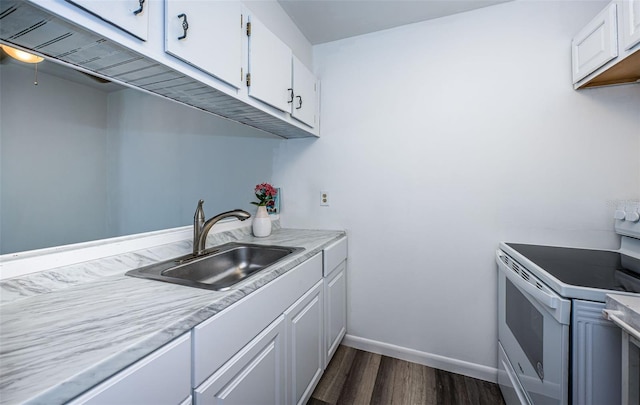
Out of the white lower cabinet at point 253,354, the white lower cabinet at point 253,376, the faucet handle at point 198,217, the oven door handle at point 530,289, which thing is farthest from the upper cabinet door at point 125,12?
the oven door handle at point 530,289

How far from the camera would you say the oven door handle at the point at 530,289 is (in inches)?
36.0

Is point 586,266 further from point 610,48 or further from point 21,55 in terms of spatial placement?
point 21,55

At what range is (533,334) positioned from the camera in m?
1.10

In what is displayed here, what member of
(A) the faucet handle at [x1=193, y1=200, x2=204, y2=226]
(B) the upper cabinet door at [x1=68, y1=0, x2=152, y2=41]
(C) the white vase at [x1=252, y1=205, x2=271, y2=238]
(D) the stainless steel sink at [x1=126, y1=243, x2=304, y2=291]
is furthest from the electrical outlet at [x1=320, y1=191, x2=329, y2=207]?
(B) the upper cabinet door at [x1=68, y1=0, x2=152, y2=41]

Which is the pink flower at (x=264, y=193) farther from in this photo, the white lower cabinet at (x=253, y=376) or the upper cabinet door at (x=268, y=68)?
the white lower cabinet at (x=253, y=376)

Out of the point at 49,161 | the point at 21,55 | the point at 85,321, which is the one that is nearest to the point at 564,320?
the point at 85,321

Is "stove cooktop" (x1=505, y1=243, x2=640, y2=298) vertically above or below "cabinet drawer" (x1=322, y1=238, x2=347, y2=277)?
above

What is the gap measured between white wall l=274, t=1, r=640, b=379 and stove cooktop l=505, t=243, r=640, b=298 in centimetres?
14

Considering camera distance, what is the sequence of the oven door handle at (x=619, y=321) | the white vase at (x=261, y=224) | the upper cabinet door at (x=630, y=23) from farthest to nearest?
the white vase at (x=261, y=224)
the upper cabinet door at (x=630, y=23)
the oven door handle at (x=619, y=321)

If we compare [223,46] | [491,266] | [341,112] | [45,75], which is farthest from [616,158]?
[45,75]

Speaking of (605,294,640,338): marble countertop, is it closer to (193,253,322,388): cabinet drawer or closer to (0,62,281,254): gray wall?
(193,253,322,388): cabinet drawer

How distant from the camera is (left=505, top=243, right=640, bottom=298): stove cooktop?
0.91 m

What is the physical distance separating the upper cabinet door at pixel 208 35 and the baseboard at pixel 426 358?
6.26 ft

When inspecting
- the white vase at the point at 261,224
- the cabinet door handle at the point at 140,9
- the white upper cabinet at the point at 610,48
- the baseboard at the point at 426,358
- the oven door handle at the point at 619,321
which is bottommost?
the baseboard at the point at 426,358
